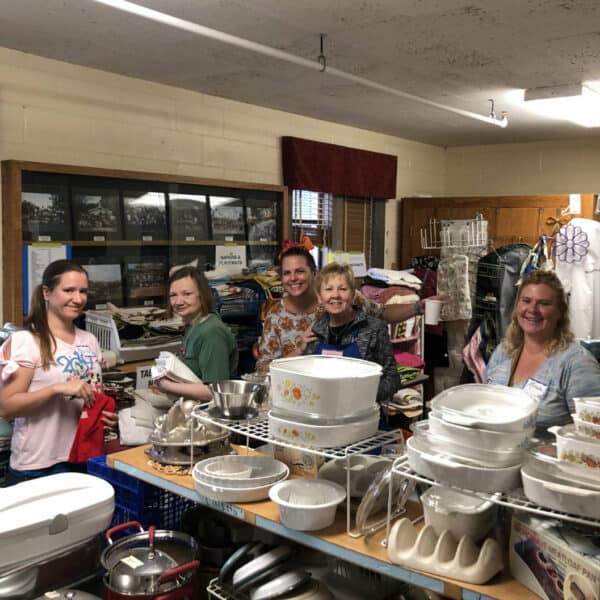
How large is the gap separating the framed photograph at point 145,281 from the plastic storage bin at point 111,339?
32 centimetres

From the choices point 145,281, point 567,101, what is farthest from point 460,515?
point 567,101

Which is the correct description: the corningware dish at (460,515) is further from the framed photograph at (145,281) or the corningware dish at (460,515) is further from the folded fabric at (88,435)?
the framed photograph at (145,281)

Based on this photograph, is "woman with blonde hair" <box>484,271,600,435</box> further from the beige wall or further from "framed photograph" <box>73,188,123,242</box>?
the beige wall

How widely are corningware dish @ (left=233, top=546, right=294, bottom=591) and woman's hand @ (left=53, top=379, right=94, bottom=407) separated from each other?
1.01 meters

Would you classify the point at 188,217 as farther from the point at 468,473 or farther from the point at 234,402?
the point at 468,473

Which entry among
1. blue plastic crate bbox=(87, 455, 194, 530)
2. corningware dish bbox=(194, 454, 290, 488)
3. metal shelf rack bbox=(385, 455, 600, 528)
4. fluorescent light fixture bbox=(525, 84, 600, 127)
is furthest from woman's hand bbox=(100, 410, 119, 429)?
fluorescent light fixture bbox=(525, 84, 600, 127)

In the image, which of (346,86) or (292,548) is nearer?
(292,548)

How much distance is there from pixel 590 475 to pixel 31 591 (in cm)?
149

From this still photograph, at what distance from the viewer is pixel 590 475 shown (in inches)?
56.0

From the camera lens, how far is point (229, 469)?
206 centimetres

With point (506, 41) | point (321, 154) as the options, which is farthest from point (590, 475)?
point (321, 154)

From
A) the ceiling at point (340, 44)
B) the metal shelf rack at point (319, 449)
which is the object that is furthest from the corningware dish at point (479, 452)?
the ceiling at point (340, 44)

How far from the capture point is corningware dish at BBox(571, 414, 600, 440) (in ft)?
4.84

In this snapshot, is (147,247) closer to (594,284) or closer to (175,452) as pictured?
(175,452)
